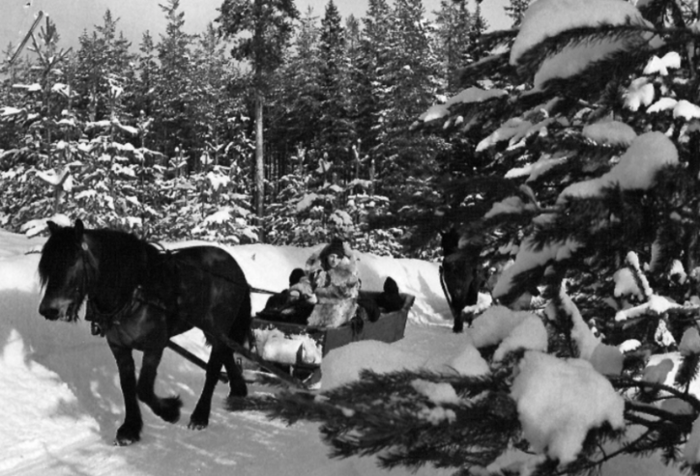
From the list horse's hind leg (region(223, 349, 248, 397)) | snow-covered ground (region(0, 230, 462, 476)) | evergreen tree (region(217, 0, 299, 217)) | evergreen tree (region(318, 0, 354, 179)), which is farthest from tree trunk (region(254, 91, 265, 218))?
horse's hind leg (region(223, 349, 248, 397))

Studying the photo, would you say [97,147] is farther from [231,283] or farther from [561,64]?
[561,64]

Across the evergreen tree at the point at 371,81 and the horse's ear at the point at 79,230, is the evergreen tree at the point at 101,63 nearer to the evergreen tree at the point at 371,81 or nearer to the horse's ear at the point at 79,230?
the evergreen tree at the point at 371,81

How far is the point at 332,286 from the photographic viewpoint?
7617 mm

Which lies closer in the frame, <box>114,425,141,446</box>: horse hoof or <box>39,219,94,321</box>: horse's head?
<box>39,219,94,321</box>: horse's head

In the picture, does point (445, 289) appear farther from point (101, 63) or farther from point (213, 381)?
point (101, 63)

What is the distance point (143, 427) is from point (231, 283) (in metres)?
1.68

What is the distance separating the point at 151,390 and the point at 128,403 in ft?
0.69

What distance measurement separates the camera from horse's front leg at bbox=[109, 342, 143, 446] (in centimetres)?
531

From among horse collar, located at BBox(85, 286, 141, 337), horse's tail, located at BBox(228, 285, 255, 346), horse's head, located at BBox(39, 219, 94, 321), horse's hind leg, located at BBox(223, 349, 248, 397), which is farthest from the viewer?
horse's tail, located at BBox(228, 285, 255, 346)

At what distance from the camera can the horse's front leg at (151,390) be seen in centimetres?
543

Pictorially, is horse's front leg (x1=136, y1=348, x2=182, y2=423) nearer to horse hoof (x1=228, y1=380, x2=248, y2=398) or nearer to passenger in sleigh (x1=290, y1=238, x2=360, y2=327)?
horse hoof (x1=228, y1=380, x2=248, y2=398)

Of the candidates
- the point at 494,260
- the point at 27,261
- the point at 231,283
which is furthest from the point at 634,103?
the point at 27,261

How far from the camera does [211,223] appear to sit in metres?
23.2

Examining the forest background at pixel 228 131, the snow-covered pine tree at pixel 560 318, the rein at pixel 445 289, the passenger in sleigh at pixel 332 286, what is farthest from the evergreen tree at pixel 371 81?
the snow-covered pine tree at pixel 560 318
